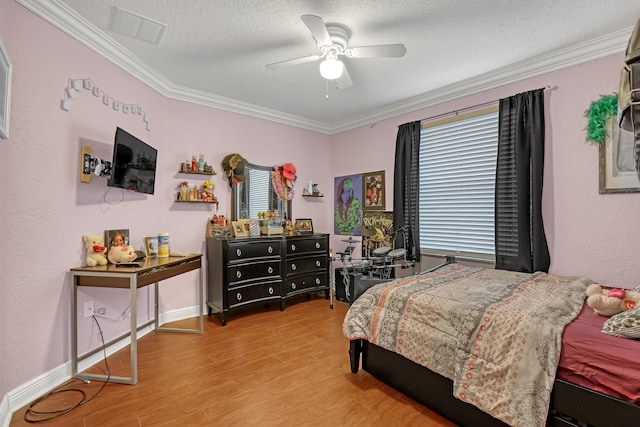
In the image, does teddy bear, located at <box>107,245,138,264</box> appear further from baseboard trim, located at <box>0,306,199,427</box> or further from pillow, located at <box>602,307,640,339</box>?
pillow, located at <box>602,307,640,339</box>

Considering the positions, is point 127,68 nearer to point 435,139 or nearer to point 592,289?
point 435,139

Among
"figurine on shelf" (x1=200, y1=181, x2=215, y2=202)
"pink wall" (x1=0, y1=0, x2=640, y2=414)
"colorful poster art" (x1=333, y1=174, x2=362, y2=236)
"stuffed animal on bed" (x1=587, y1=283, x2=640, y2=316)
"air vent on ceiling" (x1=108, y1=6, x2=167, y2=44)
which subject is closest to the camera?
"stuffed animal on bed" (x1=587, y1=283, x2=640, y2=316)

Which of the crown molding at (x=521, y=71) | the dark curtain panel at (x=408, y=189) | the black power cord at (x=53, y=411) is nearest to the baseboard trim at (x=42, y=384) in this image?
the black power cord at (x=53, y=411)

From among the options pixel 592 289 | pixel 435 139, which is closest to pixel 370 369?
pixel 592 289

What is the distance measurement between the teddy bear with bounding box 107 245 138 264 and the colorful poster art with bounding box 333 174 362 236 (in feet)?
9.94

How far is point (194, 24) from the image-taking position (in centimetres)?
232

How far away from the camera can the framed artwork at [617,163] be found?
2385 millimetres

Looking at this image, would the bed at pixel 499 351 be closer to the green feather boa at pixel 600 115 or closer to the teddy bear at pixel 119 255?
the green feather boa at pixel 600 115

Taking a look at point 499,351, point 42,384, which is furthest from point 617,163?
point 42,384

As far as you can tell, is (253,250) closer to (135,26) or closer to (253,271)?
(253,271)

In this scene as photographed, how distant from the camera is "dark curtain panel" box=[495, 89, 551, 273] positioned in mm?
2803

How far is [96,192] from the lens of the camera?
257cm

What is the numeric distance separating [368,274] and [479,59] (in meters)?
2.67

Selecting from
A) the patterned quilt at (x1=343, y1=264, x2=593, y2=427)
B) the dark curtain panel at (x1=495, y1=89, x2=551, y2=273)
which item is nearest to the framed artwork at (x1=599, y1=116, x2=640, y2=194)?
the dark curtain panel at (x1=495, y1=89, x2=551, y2=273)
